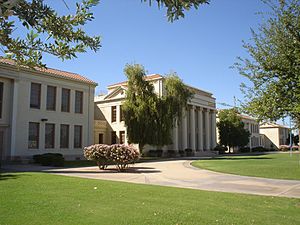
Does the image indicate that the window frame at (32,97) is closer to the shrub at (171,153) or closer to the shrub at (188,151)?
the shrub at (171,153)

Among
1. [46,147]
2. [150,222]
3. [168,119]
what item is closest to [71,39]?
[150,222]

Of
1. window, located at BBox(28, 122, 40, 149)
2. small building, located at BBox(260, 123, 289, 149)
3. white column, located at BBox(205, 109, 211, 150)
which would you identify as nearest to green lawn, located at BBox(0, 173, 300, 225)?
window, located at BBox(28, 122, 40, 149)

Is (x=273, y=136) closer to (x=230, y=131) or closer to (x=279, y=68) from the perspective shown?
(x=230, y=131)

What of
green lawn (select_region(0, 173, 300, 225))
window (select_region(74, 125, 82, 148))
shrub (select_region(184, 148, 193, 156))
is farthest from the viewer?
shrub (select_region(184, 148, 193, 156))

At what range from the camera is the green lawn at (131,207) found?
645 centimetres

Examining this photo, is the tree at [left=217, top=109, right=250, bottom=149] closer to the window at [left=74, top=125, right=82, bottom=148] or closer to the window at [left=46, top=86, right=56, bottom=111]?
the window at [left=74, top=125, right=82, bottom=148]

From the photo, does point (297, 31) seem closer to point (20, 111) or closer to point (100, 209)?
point (100, 209)

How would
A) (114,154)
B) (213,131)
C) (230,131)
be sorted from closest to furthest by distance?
(114,154), (213,131), (230,131)

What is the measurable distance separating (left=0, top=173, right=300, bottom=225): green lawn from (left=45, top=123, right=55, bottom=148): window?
2020 cm

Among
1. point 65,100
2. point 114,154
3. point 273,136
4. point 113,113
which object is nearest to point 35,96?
point 65,100

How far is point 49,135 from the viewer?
30.4m

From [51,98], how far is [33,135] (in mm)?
4091

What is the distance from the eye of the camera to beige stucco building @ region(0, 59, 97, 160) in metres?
27.0

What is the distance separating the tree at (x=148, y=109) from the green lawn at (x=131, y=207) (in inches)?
992
